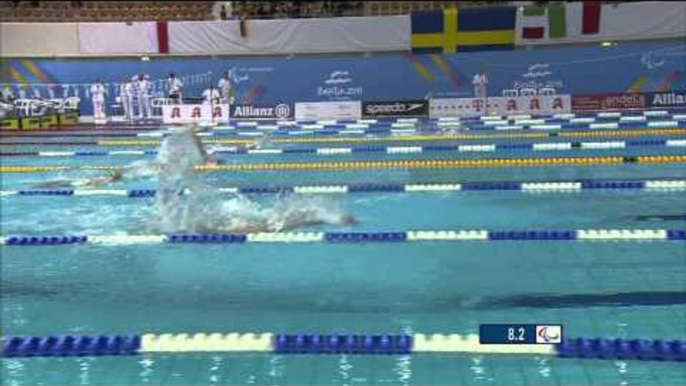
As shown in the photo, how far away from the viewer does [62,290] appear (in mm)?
4453

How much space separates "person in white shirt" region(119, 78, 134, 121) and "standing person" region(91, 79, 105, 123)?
43cm

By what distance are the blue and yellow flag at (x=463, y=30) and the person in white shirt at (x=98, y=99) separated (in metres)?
7.04

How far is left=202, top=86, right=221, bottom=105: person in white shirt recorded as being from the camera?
58.8ft

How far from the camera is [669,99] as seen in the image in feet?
53.6

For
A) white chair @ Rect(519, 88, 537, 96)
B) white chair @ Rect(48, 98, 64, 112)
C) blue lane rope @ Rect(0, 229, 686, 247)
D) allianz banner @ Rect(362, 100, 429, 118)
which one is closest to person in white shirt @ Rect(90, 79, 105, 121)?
white chair @ Rect(48, 98, 64, 112)

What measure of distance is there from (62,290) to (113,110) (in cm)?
1502

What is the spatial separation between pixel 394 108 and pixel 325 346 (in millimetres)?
14716

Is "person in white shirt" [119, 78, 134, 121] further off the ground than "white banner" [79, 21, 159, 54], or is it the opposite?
"white banner" [79, 21, 159, 54]

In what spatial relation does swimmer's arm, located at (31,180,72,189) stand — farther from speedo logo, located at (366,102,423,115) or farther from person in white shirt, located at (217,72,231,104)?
speedo logo, located at (366,102,423,115)

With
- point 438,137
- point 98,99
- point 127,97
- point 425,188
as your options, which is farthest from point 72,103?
point 425,188

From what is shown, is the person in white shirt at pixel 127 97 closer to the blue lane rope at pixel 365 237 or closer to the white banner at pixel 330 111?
the white banner at pixel 330 111

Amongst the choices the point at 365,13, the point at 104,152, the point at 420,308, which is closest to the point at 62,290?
the point at 420,308

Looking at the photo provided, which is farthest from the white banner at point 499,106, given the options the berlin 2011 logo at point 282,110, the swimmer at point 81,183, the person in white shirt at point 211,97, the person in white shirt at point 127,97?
the swimmer at point 81,183

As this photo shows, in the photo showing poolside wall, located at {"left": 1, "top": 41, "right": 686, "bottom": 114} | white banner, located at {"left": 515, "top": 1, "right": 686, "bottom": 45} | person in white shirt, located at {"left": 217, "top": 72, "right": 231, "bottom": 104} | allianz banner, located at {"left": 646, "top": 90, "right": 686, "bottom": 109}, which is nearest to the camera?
allianz banner, located at {"left": 646, "top": 90, "right": 686, "bottom": 109}
